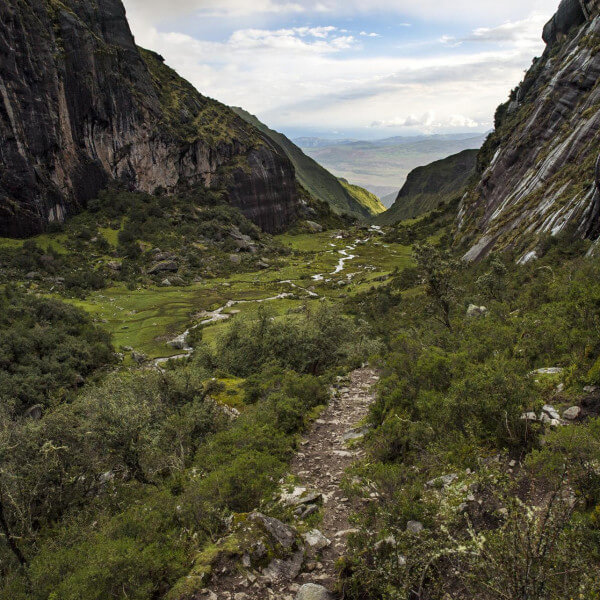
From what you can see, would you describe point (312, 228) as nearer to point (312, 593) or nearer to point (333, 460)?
point (333, 460)

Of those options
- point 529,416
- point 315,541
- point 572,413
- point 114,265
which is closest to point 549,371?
point 572,413

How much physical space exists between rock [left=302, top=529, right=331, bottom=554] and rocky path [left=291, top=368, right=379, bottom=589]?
14cm

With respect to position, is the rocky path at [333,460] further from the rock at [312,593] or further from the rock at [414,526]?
the rock at [414,526]

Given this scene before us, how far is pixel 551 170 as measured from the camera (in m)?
54.8

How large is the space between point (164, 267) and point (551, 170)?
92.9 metres

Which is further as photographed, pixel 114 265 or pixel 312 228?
pixel 312 228

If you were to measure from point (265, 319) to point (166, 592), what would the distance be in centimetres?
2759

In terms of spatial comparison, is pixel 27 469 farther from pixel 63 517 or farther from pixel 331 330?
pixel 331 330

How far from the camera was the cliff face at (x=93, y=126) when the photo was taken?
356ft

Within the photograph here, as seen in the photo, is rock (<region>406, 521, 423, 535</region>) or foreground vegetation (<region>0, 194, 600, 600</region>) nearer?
foreground vegetation (<region>0, 194, 600, 600</region>)

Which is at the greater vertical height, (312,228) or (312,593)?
(312,228)

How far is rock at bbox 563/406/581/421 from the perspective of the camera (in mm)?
10234

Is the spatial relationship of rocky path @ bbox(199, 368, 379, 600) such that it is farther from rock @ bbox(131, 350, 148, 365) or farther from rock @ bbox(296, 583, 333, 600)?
rock @ bbox(131, 350, 148, 365)

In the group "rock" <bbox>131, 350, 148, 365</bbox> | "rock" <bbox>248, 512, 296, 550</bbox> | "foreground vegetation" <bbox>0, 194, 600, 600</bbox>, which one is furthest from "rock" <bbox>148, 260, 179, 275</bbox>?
"rock" <bbox>248, 512, 296, 550</bbox>
